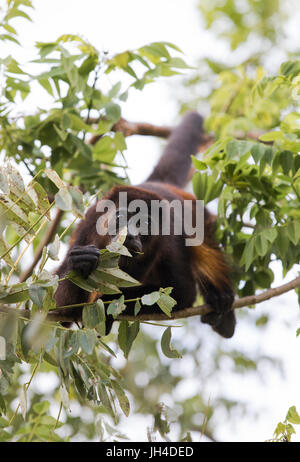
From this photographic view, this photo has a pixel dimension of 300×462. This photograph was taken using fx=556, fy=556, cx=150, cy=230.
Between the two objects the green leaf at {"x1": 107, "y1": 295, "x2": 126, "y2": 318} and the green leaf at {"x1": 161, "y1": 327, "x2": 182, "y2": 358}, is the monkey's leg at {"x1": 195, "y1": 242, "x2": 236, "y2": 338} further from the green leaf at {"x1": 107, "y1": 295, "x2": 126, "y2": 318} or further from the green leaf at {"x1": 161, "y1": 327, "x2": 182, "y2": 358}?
the green leaf at {"x1": 107, "y1": 295, "x2": 126, "y2": 318}

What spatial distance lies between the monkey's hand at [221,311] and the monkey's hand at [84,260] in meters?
1.45

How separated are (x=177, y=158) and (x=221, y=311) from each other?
1.90 meters

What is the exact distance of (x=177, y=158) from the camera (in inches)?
209

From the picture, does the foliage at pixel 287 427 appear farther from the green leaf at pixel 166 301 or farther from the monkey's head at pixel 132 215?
the monkey's head at pixel 132 215

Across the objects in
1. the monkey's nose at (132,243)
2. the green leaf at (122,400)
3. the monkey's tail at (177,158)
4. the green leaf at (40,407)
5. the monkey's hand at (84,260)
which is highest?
the monkey's hand at (84,260)

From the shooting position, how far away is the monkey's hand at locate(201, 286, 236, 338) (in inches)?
155

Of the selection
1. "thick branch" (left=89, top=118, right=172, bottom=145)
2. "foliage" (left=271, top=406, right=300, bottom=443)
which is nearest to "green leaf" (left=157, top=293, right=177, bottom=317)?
"foliage" (left=271, top=406, right=300, bottom=443)

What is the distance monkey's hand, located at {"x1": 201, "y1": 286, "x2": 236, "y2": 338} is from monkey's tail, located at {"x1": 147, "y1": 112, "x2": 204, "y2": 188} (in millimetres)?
1544

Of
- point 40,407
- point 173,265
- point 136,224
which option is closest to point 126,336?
point 40,407

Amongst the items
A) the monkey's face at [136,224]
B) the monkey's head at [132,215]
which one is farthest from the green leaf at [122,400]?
the monkey's head at [132,215]

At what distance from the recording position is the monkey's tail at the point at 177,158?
5.27 m

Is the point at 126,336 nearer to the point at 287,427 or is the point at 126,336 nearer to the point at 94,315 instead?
the point at 94,315

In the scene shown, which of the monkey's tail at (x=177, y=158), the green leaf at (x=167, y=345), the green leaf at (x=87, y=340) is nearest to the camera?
the green leaf at (x=87, y=340)

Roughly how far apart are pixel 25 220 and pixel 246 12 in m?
7.66
